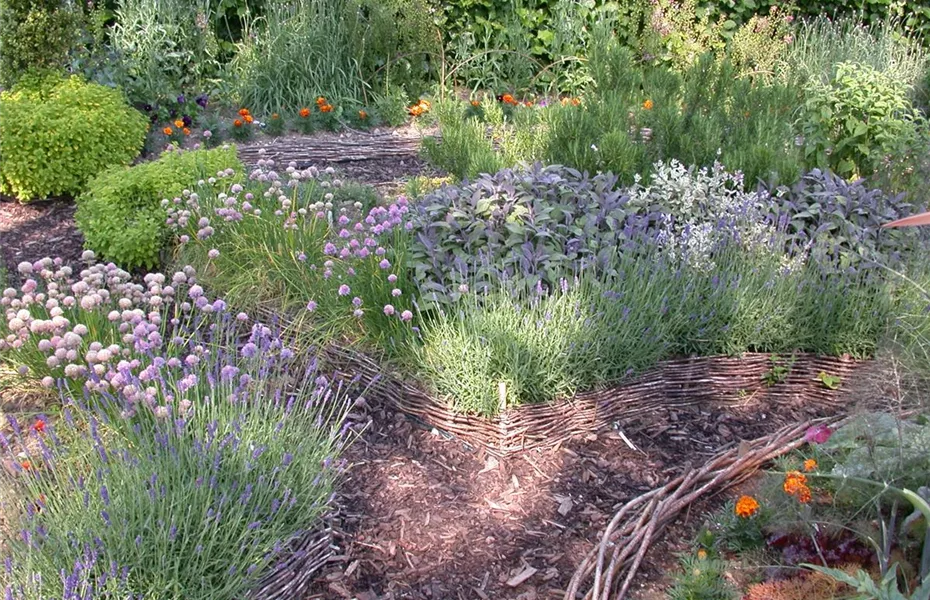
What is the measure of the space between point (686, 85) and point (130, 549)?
4.65 meters

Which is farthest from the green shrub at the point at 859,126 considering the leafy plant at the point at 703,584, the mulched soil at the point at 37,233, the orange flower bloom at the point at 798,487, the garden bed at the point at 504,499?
the mulched soil at the point at 37,233

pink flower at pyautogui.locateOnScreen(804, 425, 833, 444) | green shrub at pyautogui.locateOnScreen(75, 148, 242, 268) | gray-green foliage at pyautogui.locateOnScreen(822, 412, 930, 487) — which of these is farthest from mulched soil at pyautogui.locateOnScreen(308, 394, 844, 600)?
green shrub at pyautogui.locateOnScreen(75, 148, 242, 268)

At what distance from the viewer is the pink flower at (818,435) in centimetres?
285

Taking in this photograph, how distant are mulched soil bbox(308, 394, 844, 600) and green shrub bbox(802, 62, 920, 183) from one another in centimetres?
187

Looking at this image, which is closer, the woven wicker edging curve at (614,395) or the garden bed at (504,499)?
the garden bed at (504,499)

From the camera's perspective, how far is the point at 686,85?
225 inches

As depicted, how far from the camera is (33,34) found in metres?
5.82

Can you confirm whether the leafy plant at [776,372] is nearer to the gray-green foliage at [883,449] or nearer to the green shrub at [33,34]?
the gray-green foliage at [883,449]

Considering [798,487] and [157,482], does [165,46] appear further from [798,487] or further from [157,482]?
[798,487]

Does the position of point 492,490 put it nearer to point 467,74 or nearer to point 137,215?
point 137,215

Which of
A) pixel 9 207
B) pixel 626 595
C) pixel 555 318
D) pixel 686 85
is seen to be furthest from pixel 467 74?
pixel 626 595

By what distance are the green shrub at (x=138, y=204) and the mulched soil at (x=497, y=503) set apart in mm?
1836

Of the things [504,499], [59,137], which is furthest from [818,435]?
[59,137]

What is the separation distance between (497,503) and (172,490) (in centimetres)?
117
